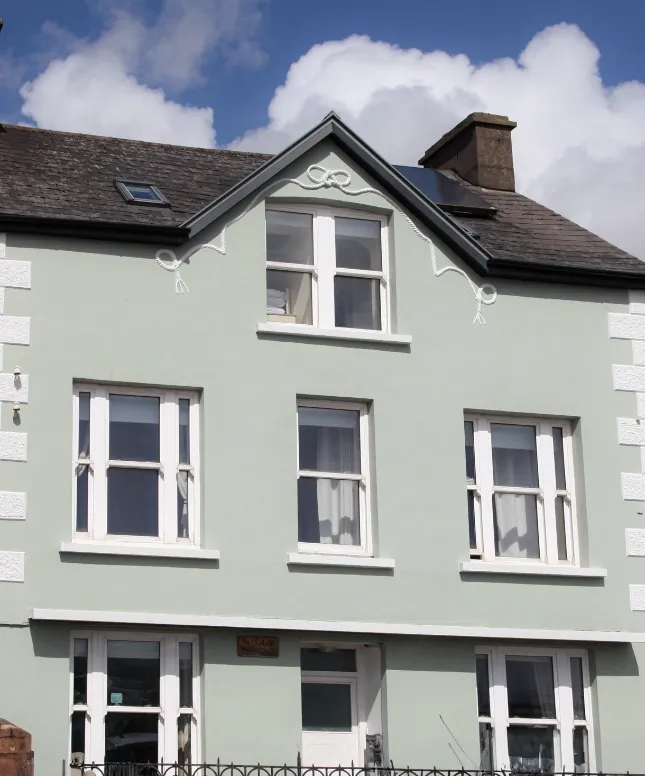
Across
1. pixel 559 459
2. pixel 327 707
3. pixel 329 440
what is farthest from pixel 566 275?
pixel 327 707

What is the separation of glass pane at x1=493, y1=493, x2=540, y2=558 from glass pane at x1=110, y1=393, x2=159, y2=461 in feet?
14.3

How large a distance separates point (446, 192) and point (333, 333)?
432cm

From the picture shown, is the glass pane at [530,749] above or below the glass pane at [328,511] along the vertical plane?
below

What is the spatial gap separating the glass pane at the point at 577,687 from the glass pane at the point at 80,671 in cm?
589

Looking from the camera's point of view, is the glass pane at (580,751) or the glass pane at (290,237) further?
the glass pane at (290,237)

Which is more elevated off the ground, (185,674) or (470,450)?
(470,450)

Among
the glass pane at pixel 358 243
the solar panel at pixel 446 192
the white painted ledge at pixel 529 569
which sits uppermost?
the solar panel at pixel 446 192

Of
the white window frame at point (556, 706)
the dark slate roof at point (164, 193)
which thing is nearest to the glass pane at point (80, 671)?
the white window frame at point (556, 706)

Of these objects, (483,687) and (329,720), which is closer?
(329,720)

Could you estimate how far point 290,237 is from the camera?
19.4 meters

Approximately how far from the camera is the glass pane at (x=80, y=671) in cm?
1666

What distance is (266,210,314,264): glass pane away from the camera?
1923cm

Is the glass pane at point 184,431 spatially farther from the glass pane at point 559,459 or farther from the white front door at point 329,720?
the glass pane at point 559,459

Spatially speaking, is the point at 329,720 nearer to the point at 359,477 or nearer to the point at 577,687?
the point at 359,477
